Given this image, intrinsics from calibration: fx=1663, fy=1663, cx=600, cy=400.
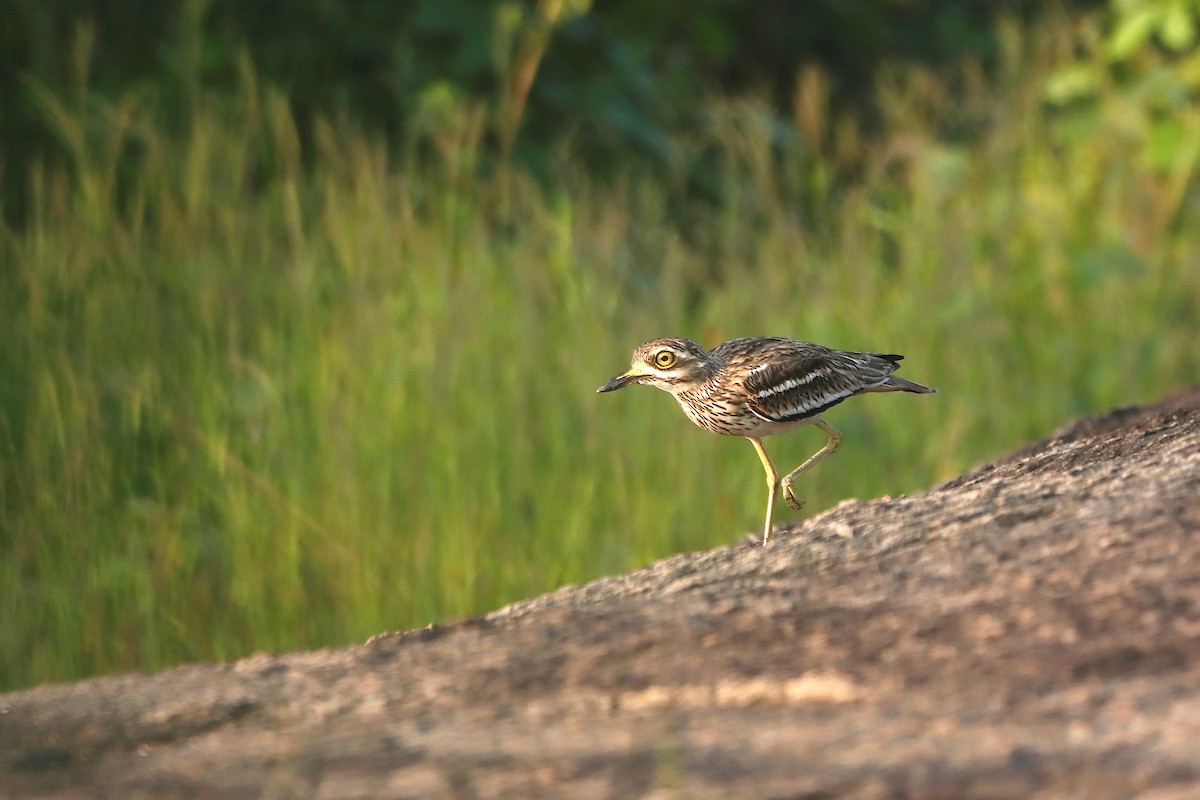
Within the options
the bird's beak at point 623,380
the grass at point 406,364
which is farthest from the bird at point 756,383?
the grass at point 406,364

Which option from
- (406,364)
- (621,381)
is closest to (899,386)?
(621,381)

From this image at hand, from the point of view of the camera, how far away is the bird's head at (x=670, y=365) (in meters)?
3.44

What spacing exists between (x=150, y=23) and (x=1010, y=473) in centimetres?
513

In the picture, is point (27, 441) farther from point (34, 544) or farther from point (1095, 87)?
point (1095, 87)

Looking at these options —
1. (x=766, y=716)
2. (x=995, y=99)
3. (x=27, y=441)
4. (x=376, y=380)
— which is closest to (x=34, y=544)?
(x=27, y=441)

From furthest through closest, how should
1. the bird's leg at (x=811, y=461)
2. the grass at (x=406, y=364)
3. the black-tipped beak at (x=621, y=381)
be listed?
1. the grass at (x=406, y=364)
2. the bird's leg at (x=811, y=461)
3. the black-tipped beak at (x=621, y=381)

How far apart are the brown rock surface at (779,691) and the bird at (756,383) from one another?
0.49 meters

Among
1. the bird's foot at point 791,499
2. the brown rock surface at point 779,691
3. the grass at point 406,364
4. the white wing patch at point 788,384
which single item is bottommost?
the brown rock surface at point 779,691

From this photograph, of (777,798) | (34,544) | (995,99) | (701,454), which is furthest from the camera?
(995,99)

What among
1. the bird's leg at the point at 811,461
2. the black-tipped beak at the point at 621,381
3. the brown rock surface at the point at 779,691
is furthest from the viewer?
the bird's leg at the point at 811,461

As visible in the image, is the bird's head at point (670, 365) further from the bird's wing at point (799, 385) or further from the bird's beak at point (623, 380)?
the bird's wing at point (799, 385)

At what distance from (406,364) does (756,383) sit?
1987 mm

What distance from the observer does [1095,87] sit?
344 inches

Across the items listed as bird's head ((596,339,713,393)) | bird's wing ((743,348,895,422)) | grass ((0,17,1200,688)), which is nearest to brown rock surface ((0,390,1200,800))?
bird's wing ((743,348,895,422))
